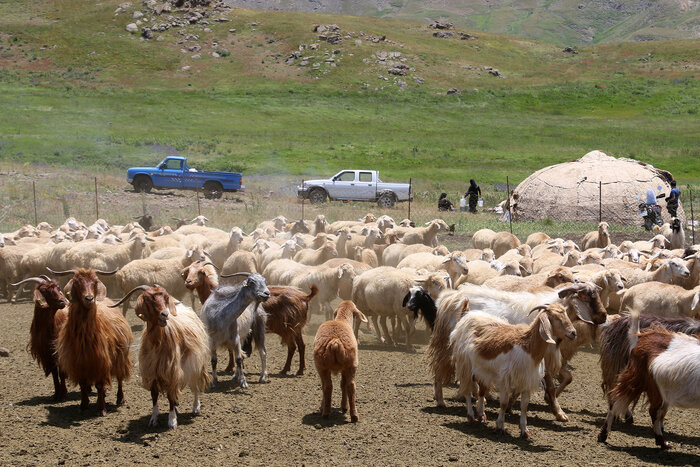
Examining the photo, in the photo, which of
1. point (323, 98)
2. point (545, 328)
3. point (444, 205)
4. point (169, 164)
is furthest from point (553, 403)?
point (323, 98)

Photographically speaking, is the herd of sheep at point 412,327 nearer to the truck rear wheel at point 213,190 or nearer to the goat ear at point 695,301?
the goat ear at point 695,301

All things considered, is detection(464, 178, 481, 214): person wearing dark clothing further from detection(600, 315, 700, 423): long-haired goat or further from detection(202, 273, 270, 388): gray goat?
detection(600, 315, 700, 423): long-haired goat

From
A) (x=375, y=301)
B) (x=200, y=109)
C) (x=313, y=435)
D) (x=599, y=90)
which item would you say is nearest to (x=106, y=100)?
(x=200, y=109)

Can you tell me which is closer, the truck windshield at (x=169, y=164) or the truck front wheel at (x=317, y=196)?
the truck front wheel at (x=317, y=196)

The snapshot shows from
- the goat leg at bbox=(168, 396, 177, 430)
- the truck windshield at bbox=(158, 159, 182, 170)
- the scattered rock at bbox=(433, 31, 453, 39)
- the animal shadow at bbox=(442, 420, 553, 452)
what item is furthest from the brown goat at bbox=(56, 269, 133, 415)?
the scattered rock at bbox=(433, 31, 453, 39)

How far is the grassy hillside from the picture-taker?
52812mm

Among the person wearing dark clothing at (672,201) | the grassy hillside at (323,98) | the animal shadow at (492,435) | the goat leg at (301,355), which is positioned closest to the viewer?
the animal shadow at (492,435)

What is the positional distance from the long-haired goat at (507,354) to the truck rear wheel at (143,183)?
1112 inches

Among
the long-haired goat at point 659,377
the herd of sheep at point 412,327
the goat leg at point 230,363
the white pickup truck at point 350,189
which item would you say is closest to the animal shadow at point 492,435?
the herd of sheep at point 412,327

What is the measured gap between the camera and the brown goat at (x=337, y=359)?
892 cm

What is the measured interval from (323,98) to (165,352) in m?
69.1

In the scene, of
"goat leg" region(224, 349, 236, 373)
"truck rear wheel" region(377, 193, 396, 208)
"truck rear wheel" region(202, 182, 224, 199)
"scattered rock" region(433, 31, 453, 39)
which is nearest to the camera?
"goat leg" region(224, 349, 236, 373)

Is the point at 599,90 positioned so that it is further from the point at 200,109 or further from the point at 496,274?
the point at 496,274

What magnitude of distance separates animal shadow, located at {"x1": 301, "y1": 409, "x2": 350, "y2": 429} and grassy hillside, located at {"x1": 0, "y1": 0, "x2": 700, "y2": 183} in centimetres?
3731
